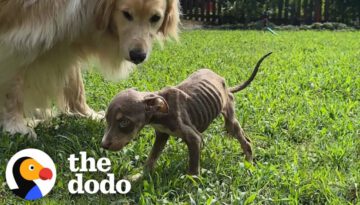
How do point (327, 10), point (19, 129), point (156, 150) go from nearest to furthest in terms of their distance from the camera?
1. point (156, 150)
2. point (19, 129)
3. point (327, 10)

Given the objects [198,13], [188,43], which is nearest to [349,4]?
[198,13]

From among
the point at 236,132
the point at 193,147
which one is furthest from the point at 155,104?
the point at 236,132

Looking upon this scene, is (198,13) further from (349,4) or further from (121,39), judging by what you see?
(121,39)

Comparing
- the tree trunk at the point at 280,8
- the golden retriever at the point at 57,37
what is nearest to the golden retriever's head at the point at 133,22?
the golden retriever at the point at 57,37

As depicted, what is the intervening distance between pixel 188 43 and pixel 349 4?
9.69 metres

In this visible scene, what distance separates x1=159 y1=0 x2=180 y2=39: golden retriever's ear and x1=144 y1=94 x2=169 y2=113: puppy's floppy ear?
A: 4.14 ft

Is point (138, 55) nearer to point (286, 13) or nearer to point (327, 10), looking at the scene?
point (286, 13)

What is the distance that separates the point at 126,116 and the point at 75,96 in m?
1.86

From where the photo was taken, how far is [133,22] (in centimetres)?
313

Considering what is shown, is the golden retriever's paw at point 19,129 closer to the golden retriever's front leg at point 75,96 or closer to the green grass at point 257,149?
the green grass at point 257,149

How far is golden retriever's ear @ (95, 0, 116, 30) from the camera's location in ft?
10.4

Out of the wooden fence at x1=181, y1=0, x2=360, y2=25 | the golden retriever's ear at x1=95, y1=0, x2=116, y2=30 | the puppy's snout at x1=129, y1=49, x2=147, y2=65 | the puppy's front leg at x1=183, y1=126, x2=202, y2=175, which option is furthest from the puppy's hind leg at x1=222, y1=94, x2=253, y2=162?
the wooden fence at x1=181, y1=0, x2=360, y2=25

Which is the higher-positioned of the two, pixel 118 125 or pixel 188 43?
pixel 118 125

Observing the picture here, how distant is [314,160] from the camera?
273 centimetres
